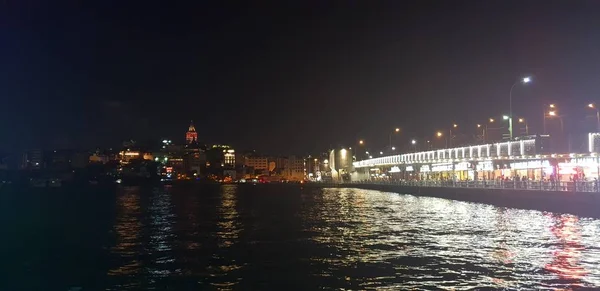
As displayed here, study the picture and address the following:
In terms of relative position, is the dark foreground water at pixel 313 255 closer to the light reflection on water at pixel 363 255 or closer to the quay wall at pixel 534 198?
the light reflection on water at pixel 363 255

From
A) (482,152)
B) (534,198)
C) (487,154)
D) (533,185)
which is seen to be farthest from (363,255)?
(482,152)

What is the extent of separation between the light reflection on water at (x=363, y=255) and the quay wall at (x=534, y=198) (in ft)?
9.07

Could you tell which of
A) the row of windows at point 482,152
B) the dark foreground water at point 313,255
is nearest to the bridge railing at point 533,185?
the row of windows at point 482,152

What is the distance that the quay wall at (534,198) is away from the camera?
50.3 metres

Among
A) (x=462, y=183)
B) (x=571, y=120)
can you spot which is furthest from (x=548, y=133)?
(x=462, y=183)

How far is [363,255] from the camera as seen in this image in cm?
2884

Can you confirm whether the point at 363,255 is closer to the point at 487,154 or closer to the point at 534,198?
the point at 534,198

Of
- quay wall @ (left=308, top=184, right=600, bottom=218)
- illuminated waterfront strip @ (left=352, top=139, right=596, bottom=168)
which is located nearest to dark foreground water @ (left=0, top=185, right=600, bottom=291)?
quay wall @ (left=308, top=184, right=600, bottom=218)

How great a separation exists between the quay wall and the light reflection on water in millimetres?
2764

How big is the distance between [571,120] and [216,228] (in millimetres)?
45871

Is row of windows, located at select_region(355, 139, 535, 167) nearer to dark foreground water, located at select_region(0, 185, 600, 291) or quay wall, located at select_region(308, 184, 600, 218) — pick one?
quay wall, located at select_region(308, 184, 600, 218)

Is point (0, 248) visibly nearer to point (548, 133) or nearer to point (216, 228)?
point (216, 228)

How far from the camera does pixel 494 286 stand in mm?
20391

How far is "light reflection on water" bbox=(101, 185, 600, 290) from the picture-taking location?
22125 millimetres
